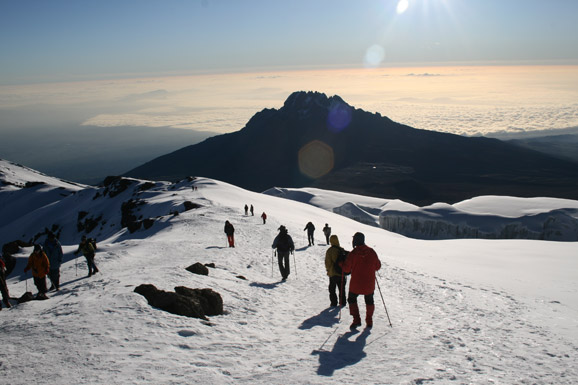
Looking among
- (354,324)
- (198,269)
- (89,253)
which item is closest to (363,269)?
(354,324)

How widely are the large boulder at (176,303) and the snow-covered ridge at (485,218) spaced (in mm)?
55110

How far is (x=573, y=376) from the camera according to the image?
5938 mm

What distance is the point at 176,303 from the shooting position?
8.72 m

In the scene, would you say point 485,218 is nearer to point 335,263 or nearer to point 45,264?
point 335,263

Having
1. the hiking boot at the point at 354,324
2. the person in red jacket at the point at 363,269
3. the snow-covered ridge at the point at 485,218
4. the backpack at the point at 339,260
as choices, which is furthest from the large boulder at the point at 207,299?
the snow-covered ridge at the point at 485,218

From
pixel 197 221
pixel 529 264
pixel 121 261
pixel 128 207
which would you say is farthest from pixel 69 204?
pixel 529 264

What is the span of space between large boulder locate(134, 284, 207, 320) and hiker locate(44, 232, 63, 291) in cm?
554

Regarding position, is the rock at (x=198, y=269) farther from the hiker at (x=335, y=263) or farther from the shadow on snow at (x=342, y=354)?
the shadow on snow at (x=342, y=354)

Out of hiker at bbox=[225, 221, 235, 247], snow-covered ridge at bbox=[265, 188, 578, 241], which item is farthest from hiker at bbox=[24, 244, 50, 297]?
snow-covered ridge at bbox=[265, 188, 578, 241]

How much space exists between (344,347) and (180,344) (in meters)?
3.14

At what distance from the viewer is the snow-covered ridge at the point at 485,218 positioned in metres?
52.0

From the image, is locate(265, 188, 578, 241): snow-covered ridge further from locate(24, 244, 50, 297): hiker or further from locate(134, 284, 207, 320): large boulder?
locate(24, 244, 50, 297): hiker

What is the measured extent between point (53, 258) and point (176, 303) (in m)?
6.74

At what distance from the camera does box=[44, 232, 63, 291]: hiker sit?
12.6 metres
